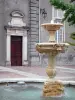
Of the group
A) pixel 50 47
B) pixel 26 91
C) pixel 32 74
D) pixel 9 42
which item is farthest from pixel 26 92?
pixel 9 42

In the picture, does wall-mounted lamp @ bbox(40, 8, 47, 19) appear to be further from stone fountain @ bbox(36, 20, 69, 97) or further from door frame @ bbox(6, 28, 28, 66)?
stone fountain @ bbox(36, 20, 69, 97)

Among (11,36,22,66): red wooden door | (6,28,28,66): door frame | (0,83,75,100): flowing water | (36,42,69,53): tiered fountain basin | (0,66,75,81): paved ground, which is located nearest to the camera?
(0,83,75,100): flowing water

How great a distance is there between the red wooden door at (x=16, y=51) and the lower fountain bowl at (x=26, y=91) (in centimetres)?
1307

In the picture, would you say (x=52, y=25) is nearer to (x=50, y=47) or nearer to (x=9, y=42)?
(x=50, y=47)

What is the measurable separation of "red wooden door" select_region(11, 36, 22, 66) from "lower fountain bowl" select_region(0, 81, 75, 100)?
13071 mm

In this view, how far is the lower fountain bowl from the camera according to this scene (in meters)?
9.17

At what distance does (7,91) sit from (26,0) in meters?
16.1

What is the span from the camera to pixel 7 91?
10.3 meters

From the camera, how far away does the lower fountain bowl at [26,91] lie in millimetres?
9172

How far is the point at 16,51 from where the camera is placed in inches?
994

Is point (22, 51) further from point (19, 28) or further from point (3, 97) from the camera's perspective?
point (3, 97)

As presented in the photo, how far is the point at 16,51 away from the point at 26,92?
15214mm

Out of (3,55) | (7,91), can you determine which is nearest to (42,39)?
(3,55)

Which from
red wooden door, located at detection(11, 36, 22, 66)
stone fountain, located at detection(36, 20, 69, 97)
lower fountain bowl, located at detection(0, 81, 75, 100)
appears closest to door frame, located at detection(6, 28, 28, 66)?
red wooden door, located at detection(11, 36, 22, 66)
